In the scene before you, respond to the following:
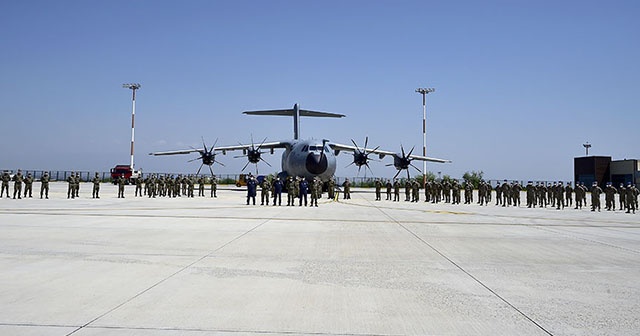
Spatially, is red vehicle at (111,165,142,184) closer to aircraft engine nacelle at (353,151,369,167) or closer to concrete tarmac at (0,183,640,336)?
aircraft engine nacelle at (353,151,369,167)

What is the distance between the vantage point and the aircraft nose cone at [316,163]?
2884cm

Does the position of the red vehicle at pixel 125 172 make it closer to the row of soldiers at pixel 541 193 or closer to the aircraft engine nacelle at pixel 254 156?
the aircraft engine nacelle at pixel 254 156

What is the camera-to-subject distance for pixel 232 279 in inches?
234

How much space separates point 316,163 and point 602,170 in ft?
154

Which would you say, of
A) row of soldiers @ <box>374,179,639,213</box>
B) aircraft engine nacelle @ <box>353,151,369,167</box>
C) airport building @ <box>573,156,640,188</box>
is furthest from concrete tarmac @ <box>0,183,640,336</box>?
airport building @ <box>573,156,640,188</box>

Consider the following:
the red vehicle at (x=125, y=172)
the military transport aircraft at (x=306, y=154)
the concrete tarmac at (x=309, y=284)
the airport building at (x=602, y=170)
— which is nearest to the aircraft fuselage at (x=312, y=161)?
the military transport aircraft at (x=306, y=154)

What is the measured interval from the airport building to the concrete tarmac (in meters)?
54.8

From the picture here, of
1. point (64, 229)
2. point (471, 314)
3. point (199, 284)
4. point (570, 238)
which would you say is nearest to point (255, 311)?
point (199, 284)

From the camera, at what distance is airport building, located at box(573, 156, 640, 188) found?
5731cm

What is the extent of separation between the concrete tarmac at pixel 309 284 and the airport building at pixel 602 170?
180 ft

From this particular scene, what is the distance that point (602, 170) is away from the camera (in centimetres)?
6003

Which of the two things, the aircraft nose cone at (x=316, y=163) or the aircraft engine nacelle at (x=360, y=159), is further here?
the aircraft engine nacelle at (x=360, y=159)

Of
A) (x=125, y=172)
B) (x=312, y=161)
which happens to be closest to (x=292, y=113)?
(x=312, y=161)

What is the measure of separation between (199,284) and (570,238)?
29.2ft
